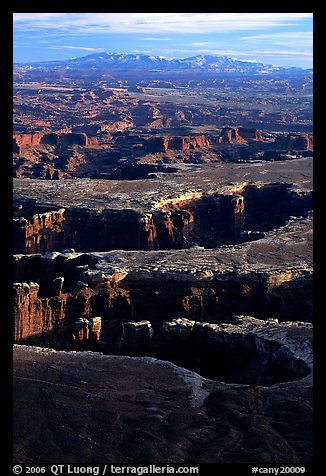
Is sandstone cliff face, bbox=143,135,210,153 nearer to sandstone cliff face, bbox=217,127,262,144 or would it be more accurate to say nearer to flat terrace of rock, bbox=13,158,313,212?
sandstone cliff face, bbox=217,127,262,144

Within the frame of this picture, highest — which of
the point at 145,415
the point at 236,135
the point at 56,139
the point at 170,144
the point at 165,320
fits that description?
the point at 236,135

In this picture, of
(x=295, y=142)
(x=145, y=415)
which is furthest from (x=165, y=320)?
(x=295, y=142)

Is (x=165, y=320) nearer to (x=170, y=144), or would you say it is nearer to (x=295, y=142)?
(x=170, y=144)

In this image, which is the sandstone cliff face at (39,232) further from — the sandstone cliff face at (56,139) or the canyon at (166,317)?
the sandstone cliff face at (56,139)

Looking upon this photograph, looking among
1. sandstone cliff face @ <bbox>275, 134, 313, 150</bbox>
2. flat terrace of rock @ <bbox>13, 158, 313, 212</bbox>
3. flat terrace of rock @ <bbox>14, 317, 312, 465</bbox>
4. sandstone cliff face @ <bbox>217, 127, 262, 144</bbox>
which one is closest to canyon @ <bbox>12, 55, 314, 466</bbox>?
flat terrace of rock @ <bbox>14, 317, 312, 465</bbox>

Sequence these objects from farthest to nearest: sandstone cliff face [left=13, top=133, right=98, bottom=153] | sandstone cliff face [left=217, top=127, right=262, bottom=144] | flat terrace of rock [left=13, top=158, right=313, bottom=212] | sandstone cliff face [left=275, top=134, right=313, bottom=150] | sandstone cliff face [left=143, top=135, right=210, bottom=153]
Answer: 1. sandstone cliff face [left=217, top=127, right=262, bottom=144]
2. sandstone cliff face [left=13, top=133, right=98, bottom=153]
3. sandstone cliff face [left=143, top=135, right=210, bottom=153]
4. sandstone cliff face [left=275, top=134, right=313, bottom=150]
5. flat terrace of rock [left=13, top=158, right=313, bottom=212]
